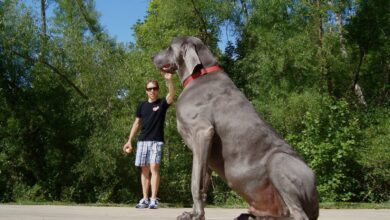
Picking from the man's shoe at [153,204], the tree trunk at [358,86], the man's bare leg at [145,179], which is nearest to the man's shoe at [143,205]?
the man's shoe at [153,204]

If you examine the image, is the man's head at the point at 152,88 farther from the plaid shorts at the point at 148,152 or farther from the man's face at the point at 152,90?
the plaid shorts at the point at 148,152

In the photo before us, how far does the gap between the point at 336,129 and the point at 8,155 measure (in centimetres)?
879

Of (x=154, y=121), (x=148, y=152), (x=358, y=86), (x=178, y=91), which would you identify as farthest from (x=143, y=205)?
(x=358, y=86)

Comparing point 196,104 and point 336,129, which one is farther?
point 336,129

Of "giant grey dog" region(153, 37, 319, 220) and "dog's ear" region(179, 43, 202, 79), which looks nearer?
"giant grey dog" region(153, 37, 319, 220)

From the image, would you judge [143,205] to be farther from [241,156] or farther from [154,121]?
[241,156]

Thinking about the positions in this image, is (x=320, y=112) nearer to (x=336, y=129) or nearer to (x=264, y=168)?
(x=336, y=129)

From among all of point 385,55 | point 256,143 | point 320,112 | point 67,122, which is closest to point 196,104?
point 256,143

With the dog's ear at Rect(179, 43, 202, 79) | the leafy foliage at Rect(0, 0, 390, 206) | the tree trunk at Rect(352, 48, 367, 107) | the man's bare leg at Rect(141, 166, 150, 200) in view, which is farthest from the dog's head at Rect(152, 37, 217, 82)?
the tree trunk at Rect(352, 48, 367, 107)

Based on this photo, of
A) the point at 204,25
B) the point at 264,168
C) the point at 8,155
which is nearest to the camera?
the point at 264,168

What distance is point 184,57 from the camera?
3.60 m

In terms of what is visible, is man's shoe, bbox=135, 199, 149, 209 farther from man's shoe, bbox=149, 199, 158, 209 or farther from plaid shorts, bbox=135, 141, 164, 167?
plaid shorts, bbox=135, 141, 164, 167

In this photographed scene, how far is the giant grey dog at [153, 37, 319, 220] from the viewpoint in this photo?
125 inches

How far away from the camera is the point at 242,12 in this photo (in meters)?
14.5
